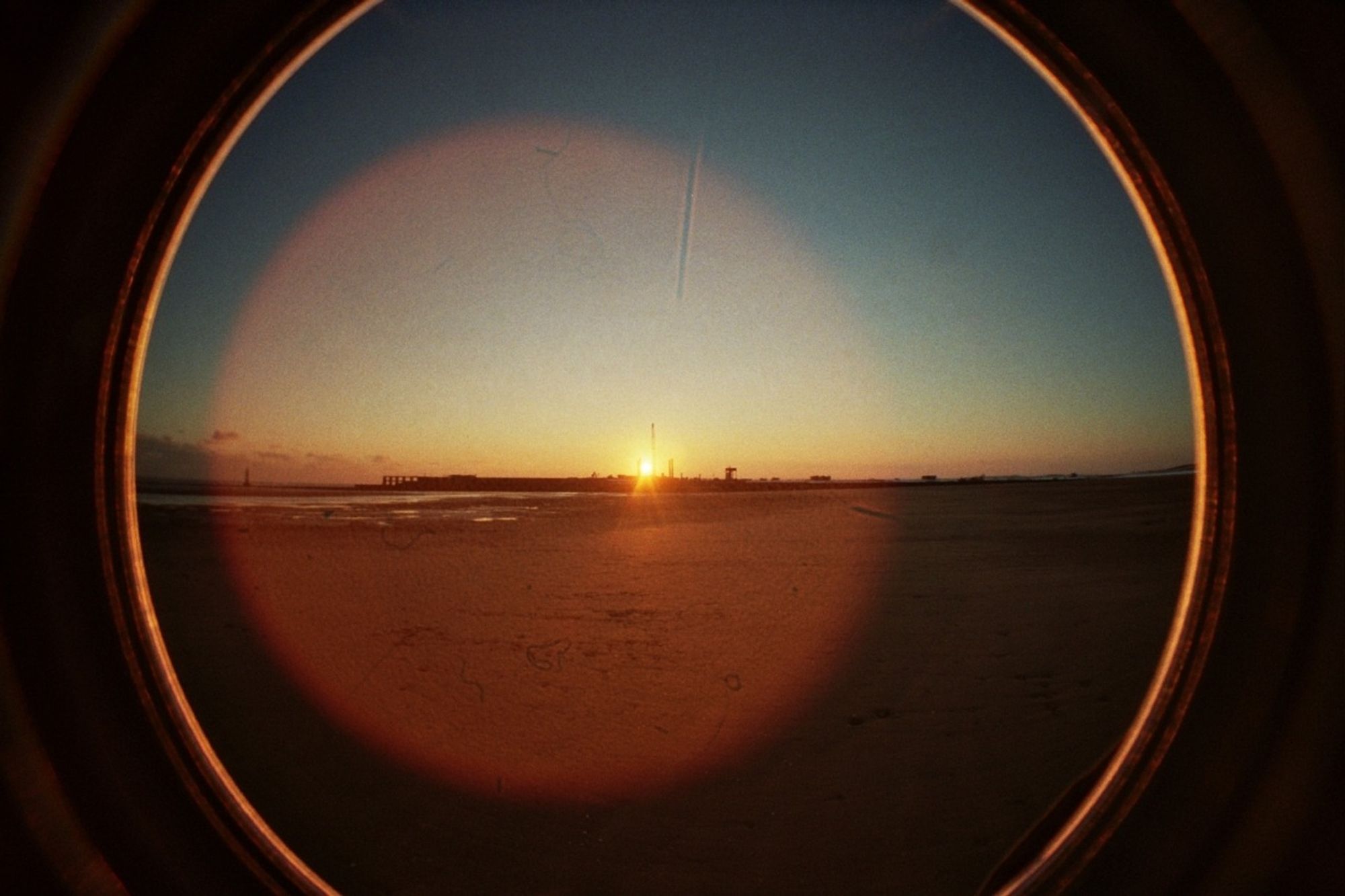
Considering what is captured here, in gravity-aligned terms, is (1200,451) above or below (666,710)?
above

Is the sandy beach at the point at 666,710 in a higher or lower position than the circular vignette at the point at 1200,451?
lower

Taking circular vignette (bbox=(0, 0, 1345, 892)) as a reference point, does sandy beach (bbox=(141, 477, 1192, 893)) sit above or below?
below

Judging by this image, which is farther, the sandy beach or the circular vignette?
the sandy beach

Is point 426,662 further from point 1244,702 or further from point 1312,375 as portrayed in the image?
point 1312,375

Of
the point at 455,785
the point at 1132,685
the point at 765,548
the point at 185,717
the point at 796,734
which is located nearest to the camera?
the point at 185,717

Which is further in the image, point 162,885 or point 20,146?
point 162,885

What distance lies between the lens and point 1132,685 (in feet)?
10.9

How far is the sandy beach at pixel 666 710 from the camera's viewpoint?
2053 mm

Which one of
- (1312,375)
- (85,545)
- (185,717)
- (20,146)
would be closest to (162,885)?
(185,717)

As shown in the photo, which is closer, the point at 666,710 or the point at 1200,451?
the point at 1200,451

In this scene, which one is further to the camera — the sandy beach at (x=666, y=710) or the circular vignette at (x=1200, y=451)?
the sandy beach at (x=666, y=710)

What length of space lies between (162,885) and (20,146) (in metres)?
1.54

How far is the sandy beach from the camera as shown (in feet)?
6.73

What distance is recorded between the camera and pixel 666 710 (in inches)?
127
